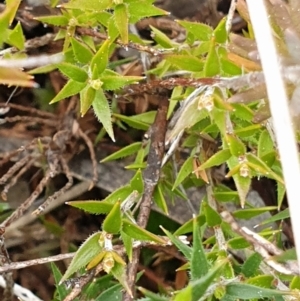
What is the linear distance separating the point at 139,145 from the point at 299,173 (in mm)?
582

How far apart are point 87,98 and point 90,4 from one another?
160mm

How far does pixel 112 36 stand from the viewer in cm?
107

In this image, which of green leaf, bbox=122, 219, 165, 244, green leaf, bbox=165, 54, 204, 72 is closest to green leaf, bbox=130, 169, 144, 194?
green leaf, bbox=122, 219, 165, 244

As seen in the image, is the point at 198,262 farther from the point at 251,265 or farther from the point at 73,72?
the point at 73,72

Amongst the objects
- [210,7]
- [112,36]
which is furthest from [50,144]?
[210,7]

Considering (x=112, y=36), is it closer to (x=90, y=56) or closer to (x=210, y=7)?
(x=90, y=56)

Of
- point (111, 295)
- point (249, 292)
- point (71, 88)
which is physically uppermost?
point (71, 88)

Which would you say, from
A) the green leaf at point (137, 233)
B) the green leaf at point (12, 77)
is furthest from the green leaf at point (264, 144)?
the green leaf at point (12, 77)

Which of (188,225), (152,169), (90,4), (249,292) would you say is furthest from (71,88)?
(249,292)

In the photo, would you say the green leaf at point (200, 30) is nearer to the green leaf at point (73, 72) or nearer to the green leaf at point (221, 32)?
the green leaf at point (221, 32)

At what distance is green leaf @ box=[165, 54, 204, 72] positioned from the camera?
100 cm

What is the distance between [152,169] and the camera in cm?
117

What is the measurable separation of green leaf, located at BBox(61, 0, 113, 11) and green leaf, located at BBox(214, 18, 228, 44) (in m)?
0.19

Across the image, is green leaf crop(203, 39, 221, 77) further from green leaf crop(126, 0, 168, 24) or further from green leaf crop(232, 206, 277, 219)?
green leaf crop(232, 206, 277, 219)
